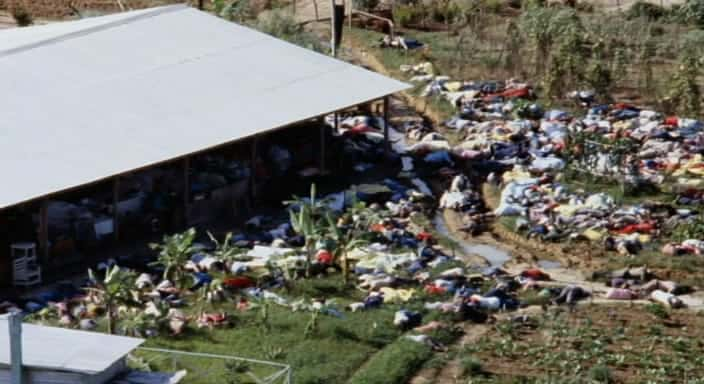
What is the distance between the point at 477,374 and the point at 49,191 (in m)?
6.39

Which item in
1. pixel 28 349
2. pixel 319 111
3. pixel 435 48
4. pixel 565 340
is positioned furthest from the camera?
pixel 435 48

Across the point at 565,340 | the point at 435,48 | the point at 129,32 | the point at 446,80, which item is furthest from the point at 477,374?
the point at 435,48

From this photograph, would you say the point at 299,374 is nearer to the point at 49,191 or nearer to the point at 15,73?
the point at 49,191

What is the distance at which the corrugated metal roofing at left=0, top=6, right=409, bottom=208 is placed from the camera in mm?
23406

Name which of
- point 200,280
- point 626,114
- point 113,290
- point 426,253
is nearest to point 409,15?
point 626,114

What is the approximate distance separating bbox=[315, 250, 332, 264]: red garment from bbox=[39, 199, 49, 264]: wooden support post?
3726 mm

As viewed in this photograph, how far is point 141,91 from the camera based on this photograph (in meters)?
26.5

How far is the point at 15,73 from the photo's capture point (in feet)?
84.9

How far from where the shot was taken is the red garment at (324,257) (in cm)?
2280

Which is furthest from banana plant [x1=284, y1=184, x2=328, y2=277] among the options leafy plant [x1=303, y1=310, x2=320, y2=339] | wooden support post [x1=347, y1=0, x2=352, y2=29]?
wooden support post [x1=347, y1=0, x2=352, y2=29]

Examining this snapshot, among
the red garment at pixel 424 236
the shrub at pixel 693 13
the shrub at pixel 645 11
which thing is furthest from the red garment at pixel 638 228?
the shrub at pixel 693 13

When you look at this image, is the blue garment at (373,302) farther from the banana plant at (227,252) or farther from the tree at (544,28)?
the tree at (544,28)

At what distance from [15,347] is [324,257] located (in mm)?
8380

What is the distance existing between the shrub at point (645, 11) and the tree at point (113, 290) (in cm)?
2116
